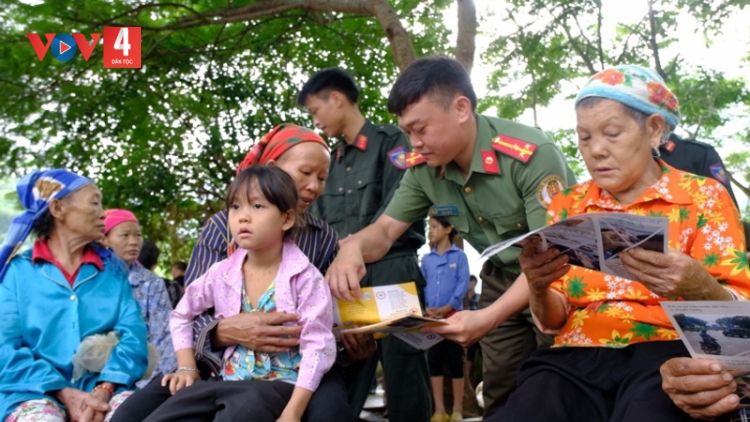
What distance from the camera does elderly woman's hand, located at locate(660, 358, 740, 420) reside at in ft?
5.79

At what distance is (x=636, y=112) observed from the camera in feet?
7.22

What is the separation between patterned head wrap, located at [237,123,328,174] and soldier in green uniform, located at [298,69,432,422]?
3.21 ft

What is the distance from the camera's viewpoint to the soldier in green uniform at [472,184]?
290 centimetres

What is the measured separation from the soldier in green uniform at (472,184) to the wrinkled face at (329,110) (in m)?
1.32

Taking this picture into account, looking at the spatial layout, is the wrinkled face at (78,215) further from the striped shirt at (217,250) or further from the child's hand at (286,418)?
the child's hand at (286,418)

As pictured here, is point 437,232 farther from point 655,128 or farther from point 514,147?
point 655,128

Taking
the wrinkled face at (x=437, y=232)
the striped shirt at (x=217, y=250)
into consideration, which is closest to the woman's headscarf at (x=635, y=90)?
the striped shirt at (x=217, y=250)

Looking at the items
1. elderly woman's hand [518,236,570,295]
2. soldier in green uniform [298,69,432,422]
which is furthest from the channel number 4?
elderly woman's hand [518,236,570,295]

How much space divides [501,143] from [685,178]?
93 centimetres

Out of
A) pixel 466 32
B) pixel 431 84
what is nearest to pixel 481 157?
pixel 431 84

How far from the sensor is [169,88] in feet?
26.8

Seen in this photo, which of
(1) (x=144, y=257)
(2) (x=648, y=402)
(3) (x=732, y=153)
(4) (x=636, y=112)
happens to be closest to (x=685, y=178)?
(4) (x=636, y=112)

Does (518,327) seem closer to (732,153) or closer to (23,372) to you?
(23,372)

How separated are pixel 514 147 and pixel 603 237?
120 cm
